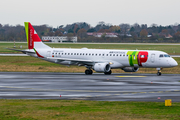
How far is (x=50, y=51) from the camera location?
52125 mm

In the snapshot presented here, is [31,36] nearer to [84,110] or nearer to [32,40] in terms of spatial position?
[32,40]

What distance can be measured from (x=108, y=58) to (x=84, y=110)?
27900 mm

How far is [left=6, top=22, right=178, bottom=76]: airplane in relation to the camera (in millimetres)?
45713

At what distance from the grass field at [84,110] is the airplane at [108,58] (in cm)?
2265

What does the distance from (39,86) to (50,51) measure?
18.6 m

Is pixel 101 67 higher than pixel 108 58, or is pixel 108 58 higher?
pixel 108 58

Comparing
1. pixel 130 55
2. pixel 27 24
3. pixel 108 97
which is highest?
pixel 27 24

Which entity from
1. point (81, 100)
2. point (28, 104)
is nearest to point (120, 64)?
point (81, 100)

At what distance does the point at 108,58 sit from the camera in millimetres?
48219

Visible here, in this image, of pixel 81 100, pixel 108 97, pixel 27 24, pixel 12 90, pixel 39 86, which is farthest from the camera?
pixel 27 24

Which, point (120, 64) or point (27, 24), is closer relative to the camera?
point (120, 64)

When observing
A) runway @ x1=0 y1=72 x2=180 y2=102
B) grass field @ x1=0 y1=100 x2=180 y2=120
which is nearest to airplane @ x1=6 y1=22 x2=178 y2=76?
runway @ x1=0 y1=72 x2=180 y2=102

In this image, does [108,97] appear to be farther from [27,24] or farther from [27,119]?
[27,24]

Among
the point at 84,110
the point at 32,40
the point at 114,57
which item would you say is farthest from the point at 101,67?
the point at 84,110
